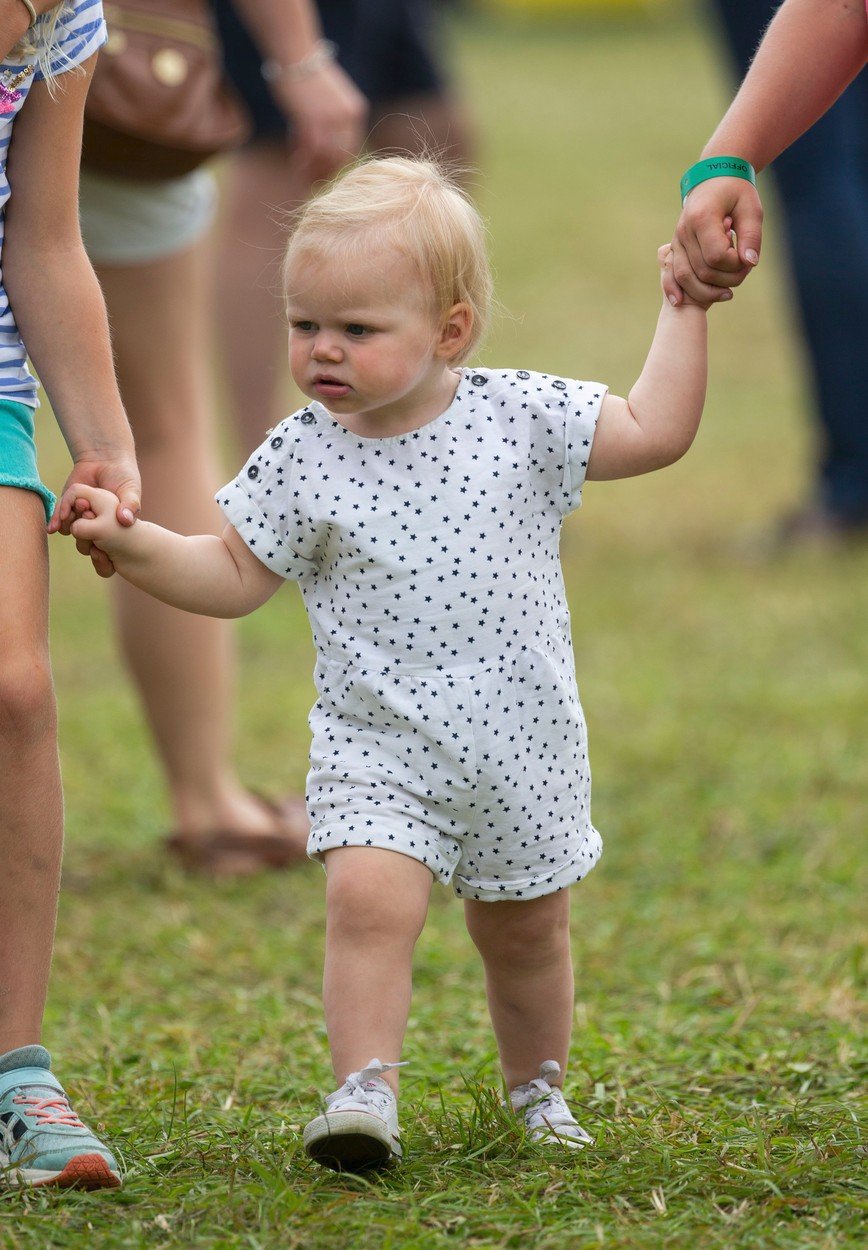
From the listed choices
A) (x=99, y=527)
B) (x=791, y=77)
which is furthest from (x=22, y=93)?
(x=791, y=77)

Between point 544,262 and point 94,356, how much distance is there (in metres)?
9.31

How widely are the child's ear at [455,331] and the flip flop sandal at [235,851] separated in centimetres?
155

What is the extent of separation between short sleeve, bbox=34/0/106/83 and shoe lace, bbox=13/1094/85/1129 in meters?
1.15

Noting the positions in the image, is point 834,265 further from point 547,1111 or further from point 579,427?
point 547,1111

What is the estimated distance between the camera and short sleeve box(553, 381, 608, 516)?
2115 mm

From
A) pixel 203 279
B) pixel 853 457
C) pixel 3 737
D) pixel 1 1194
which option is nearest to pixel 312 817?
pixel 3 737

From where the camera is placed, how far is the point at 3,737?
81.4 inches

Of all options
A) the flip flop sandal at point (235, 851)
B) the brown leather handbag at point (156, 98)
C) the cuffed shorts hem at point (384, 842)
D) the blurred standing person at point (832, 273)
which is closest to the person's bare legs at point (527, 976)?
the cuffed shorts hem at point (384, 842)

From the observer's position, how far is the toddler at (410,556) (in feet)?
6.71

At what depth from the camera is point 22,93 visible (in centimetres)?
211

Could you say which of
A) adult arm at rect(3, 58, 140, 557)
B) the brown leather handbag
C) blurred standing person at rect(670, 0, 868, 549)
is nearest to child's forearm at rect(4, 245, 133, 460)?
adult arm at rect(3, 58, 140, 557)

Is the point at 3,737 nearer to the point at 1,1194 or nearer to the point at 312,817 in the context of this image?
the point at 312,817

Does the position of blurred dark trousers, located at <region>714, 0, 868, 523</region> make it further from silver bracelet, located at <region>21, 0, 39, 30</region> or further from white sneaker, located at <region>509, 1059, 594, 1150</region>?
white sneaker, located at <region>509, 1059, 594, 1150</region>

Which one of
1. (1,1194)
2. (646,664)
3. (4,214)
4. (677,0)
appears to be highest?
(677,0)
